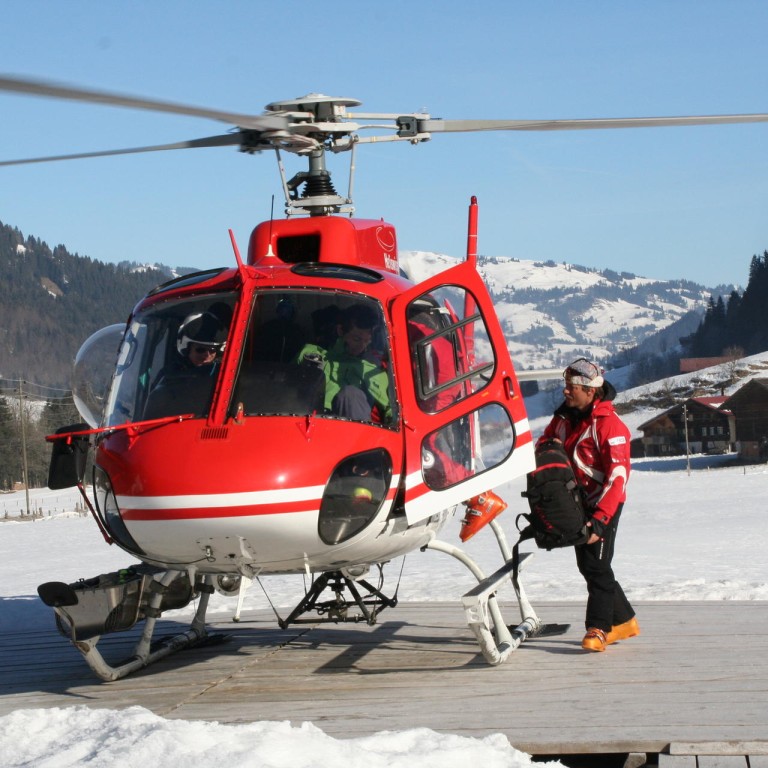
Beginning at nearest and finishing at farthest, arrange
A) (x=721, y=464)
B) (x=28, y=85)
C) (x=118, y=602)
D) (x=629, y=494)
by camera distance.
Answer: (x=28, y=85)
(x=118, y=602)
(x=629, y=494)
(x=721, y=464)

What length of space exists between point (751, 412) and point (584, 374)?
292ft

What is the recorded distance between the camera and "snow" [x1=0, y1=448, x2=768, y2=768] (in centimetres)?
504

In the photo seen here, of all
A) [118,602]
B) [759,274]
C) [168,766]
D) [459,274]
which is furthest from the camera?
[759,274]

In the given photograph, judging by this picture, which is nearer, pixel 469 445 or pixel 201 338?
pixel 201 338

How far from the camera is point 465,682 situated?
694 cm

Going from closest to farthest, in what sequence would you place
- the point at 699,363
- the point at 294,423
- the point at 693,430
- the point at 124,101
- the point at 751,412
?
the point at 124,101 → the point at 294,423 → the point at 751,412 → the point at 693,430 → the point at 699,363

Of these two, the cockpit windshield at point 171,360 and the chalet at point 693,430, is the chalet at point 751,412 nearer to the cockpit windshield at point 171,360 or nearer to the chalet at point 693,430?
the chalet at point 693,430

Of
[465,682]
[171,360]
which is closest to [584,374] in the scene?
[465,682]

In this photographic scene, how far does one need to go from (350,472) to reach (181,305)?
1.63 metres

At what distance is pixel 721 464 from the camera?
85125 millimetres

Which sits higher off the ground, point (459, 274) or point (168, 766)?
point (459, 274)

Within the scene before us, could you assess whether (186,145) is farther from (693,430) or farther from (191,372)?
(693,430)

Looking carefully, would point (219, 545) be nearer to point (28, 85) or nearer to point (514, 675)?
point (514, 675)

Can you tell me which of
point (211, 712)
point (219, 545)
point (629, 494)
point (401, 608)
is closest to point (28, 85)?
point (219, 545)
